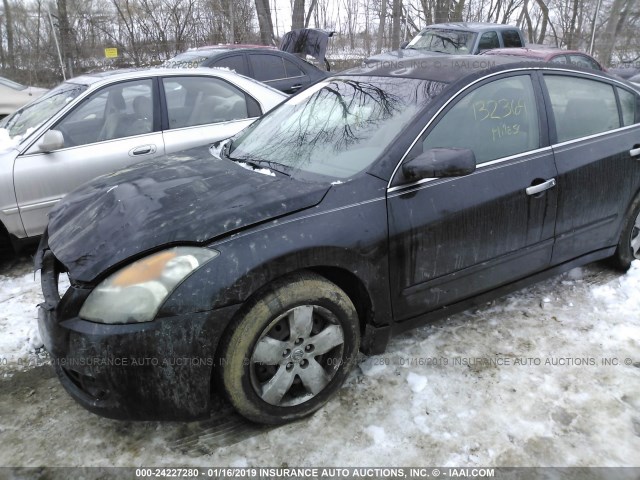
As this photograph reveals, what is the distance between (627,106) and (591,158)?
2.33 feet

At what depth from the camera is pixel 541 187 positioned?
2.99 metres

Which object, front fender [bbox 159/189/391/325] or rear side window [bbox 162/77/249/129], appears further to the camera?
rear side window [bbox 162/77/249/129]

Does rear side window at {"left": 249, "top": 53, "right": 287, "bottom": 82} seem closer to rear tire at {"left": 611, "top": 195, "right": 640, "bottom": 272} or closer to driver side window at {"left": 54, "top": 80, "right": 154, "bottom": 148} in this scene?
driver side window at {"left": 54, "top": 80, "right": 154, "bottom": 148}

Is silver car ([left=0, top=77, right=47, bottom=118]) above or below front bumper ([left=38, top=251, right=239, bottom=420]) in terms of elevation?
above

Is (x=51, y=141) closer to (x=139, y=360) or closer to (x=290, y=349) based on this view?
(x=139, y=360)

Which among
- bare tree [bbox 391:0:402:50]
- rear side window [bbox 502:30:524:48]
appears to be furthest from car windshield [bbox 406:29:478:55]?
bare tree [bbox 391:0:402:50]

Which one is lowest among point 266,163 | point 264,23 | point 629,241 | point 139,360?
point 629,241

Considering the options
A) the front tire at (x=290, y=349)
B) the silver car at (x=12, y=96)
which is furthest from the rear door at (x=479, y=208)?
the silver car at (x=12, y=96)

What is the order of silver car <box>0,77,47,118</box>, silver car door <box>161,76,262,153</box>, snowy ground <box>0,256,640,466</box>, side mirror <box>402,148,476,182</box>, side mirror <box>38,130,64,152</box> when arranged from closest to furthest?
1. snowy ground <box>0,256,640,466</box>
2. side mirror <box>402,148,476,182</box>
3. side mirror <box>38,130,64,152</box>
4. silver car door <box>161,76,262,153</box>
5. silver car <box>0,77,47,118</box>

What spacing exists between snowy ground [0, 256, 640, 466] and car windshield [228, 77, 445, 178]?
1174 mm

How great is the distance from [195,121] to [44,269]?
2.54 meters

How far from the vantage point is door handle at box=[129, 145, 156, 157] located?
14.3 feet

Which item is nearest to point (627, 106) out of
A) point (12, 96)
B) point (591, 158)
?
point (591, 158)

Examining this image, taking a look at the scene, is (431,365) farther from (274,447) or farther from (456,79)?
(456,79)
